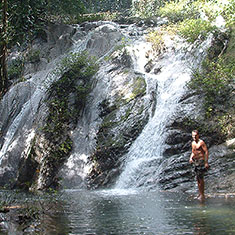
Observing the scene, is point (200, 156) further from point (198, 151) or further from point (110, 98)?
point (110, 98)

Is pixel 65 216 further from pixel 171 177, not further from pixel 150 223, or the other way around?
pixel 171 177

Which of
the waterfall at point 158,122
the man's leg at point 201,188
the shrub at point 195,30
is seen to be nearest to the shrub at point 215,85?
the waterfall at point 158,122

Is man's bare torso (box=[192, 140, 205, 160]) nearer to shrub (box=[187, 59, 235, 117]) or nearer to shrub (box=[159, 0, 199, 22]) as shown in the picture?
shrub (box=[187, 59, 235, 117])

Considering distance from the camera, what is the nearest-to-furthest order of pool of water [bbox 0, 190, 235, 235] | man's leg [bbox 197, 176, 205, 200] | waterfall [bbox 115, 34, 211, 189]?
Result: pool of water [bbox 0, 190, 235, 235], man's leg [bbox 197, 176, 205, 200], waterfall [bbox 115, 34, 211, 189]

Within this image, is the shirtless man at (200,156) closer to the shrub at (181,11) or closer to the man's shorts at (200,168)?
the man's shorts at (200,168)

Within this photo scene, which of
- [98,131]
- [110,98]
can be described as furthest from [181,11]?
[98,131]

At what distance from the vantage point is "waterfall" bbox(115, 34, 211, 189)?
38.6 feet

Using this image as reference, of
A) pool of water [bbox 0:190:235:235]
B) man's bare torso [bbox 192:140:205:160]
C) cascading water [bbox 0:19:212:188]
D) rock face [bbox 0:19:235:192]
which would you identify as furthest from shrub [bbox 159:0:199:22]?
pool of water [bbox 0:190:235:235]

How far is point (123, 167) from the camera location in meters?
12.8

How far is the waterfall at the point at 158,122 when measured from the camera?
38.6ft

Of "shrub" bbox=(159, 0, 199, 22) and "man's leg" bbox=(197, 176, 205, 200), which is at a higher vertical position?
"shrub" bbox=(159, 0, 199, 22)

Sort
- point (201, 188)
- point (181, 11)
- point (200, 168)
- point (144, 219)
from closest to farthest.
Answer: point (144, 219)
point (201, 188)
point (200, 168)
point (181, 11)

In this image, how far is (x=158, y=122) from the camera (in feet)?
43.1

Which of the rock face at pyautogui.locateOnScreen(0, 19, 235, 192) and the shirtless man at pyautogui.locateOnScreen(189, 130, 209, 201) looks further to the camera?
the rock face at pyautogui.locateOnScreen(0, 19, 235, 192)
